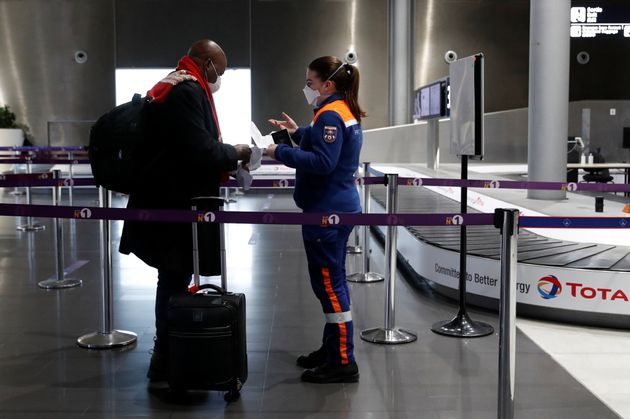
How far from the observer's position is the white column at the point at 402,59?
19578 mm

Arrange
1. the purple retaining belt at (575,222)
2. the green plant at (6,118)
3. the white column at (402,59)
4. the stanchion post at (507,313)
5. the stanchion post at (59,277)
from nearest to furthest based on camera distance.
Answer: the stanchion post at (507,313)
the purple retaining belt at (575,222)
the stanchion post at (59,277)
the green plant at (6,118)
the white column at (402,59)

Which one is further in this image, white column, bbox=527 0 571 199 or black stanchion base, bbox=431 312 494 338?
white column, bbox=527 0 571 199

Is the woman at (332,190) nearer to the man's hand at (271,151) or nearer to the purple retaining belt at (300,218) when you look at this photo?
the man's hand at (271,151)

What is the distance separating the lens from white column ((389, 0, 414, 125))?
19.6 m

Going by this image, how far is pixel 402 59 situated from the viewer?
19.8 meters

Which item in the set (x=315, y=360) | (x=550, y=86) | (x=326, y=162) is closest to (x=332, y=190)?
(x=326, y=162)

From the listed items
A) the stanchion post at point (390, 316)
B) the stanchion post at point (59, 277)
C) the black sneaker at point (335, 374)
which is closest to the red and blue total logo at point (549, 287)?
the stanchion post at point (390, 316)

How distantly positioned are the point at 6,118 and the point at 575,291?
17.1 metres

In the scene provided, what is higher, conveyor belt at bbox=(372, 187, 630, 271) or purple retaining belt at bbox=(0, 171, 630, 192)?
purple retaining belt at bbox=(0, 171, 630, 192)

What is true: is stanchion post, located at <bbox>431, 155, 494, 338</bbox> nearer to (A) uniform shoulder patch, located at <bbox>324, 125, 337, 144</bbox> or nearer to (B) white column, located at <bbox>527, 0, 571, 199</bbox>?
(A) uniform shoulder patch, located at <bbox>324, 125, 337, 144</bbox>

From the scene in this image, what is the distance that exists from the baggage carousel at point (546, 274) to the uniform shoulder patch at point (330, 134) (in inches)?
88.8

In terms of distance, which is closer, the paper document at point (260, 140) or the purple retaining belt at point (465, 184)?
the paper document at point (260, 140)

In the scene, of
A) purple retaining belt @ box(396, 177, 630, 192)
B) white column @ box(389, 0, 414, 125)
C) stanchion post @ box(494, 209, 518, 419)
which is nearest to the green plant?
white column @ box(389, 0, 414, 125)

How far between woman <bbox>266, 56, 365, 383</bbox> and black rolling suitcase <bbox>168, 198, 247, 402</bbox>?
50 cm
